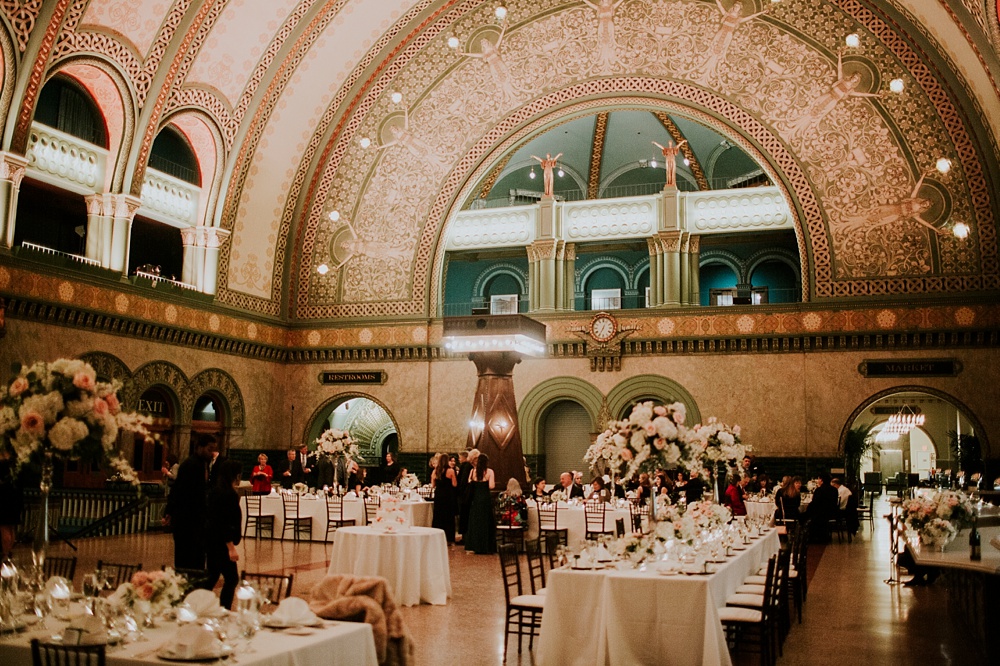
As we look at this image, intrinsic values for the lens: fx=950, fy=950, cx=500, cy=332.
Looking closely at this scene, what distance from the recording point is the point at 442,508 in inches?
550

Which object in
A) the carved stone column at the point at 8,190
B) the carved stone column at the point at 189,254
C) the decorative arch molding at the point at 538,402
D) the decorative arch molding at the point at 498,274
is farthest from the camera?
the decorative arch molding at the point at 498,274

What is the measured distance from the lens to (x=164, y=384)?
1853cm

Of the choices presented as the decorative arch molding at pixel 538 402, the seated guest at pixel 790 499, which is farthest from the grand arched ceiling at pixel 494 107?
the seated guest at pixel 790 499

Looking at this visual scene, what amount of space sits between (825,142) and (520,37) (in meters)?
6.65

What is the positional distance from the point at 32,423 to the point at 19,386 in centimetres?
24

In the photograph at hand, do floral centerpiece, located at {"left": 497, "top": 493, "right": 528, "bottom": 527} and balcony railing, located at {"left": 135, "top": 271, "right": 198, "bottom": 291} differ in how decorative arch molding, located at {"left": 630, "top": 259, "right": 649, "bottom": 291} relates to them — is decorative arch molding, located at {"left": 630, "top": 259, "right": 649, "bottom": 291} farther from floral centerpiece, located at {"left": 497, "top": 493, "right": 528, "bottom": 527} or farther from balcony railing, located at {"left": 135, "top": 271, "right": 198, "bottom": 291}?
floral centerpiece, located at {"left": 497, "top": 493, "right": 528, "bottom": 527}

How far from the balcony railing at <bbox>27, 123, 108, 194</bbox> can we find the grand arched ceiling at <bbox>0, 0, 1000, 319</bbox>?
0.61 metres

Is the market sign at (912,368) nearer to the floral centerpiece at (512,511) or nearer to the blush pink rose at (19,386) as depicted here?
the floral centerpiece at (512,511)

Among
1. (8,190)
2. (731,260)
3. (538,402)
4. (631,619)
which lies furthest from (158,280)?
(731,260)

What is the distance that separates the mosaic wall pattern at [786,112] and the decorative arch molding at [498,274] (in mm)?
5895

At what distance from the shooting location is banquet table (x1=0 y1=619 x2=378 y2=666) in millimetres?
3797

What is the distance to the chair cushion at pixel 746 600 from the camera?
6965mm

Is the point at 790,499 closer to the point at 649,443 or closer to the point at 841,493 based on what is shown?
the point at 841,493

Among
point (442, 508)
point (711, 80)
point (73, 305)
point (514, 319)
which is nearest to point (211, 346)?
point (73, 305)
